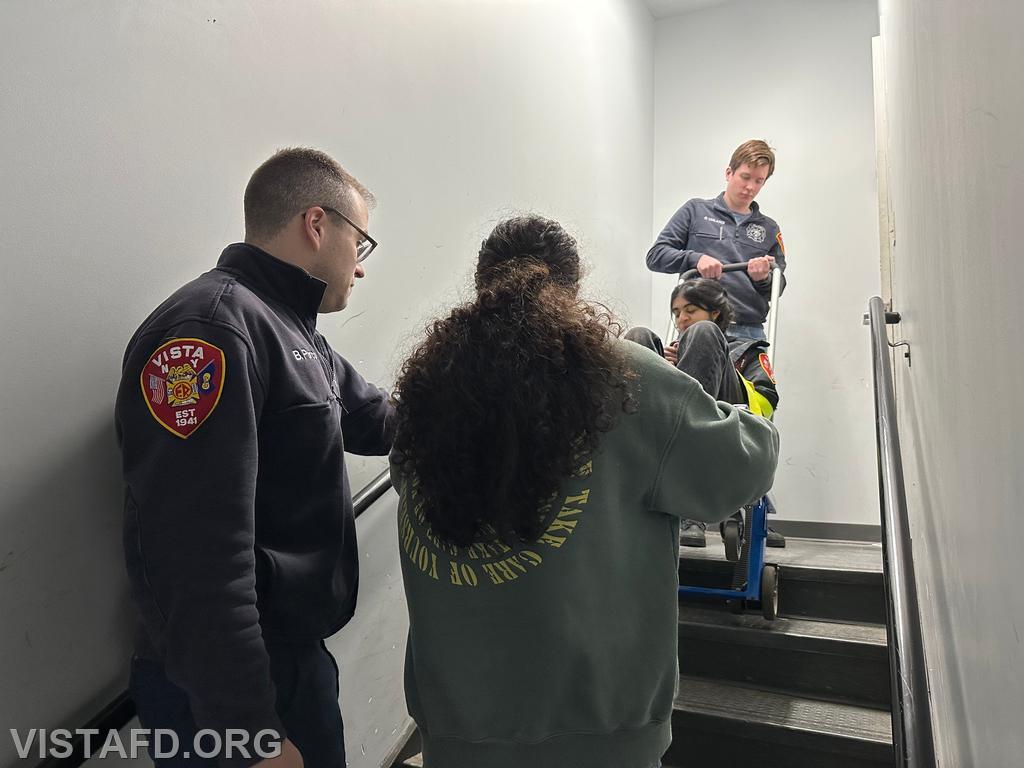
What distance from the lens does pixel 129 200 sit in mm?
1369

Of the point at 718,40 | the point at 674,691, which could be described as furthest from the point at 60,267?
the point at 718,40

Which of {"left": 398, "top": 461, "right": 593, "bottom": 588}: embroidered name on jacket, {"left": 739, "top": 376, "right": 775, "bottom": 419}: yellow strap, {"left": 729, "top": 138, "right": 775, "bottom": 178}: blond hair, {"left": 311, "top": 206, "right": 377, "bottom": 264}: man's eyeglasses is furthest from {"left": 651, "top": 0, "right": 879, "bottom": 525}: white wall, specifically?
{"left": 398, "top": 461, "right": 593, "bottom": 588}: embroidered name on jacket

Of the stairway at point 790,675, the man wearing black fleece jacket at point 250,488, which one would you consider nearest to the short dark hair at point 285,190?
the man wearing black fleece jacket at point 250,488

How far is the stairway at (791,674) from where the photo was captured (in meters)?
2.09

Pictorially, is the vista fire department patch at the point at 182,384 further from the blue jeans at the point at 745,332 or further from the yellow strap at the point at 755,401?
the blue jeans at the point at 745,332

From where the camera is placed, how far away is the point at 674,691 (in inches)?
45.5

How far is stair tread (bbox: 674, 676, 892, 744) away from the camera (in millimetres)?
2078

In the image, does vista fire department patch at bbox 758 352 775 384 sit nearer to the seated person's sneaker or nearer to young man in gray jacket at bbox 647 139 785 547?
young man in gray jacket at bbox 647 139 785 547

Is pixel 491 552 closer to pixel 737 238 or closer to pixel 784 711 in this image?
pixel 784 711

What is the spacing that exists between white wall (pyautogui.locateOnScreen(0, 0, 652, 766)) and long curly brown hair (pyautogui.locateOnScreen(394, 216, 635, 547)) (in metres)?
0.57

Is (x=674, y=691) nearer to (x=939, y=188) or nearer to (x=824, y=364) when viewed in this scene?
(x=939, y=188)

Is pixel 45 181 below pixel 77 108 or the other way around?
below

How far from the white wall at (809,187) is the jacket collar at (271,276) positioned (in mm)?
3694

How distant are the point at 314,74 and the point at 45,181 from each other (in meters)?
0.86
